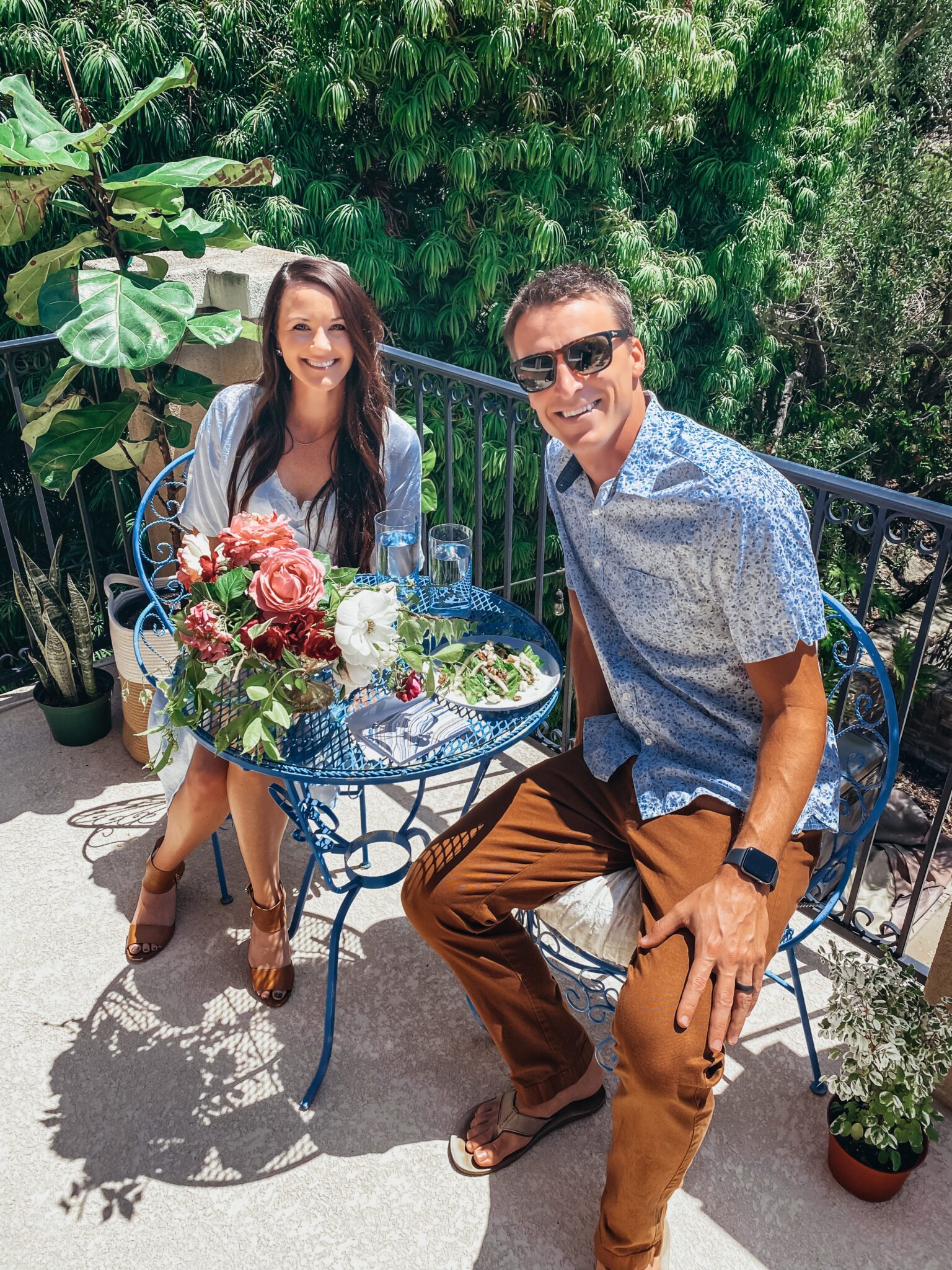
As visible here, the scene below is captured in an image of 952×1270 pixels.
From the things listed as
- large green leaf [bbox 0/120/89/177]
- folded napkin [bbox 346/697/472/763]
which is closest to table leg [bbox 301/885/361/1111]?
folded napkin [bbox 346/697/472/763]

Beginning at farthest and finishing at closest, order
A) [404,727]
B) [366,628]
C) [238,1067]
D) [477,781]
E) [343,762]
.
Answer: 1. [477,781]
2. [238,1067]
3. [404,727]
4. [343,762]
5. [366,628]

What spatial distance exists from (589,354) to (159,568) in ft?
6.65

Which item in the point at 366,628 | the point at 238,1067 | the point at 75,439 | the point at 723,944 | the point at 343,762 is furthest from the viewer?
the point at 75,439

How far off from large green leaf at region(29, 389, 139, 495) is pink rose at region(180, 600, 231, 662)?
1.32m

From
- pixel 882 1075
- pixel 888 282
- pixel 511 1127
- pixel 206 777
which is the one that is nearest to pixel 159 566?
pixel 206 777

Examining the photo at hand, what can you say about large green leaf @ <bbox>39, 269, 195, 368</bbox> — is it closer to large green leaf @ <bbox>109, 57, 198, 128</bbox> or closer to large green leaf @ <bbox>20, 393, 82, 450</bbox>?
large green leaf @ <bbox>20, 393, 82, 450</bbox>

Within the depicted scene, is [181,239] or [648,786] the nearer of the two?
[648,786]

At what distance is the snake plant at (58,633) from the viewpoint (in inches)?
122

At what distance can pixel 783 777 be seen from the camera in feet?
5.36

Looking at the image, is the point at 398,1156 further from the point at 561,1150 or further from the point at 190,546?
the point at 190,546

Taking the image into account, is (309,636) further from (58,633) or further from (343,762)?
(58,633)

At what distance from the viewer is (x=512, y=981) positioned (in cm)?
183

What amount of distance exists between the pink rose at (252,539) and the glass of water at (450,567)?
1.34 ft

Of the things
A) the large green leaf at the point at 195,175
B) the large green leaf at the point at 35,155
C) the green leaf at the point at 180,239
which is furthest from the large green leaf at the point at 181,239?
the large green leaf at the point at 35,155
